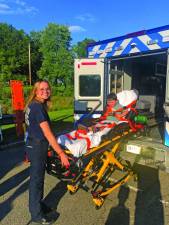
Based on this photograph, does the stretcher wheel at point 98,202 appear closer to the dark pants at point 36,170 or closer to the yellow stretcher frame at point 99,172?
the yellow stretcher frame at point 99,172

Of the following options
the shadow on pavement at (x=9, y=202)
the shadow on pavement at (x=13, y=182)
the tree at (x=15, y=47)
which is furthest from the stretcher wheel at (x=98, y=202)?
the tree at (x=15, y=47)

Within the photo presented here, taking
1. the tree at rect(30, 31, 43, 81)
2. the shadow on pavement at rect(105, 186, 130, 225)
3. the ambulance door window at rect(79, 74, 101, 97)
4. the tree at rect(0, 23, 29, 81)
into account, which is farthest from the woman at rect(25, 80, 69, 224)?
the tree at rect(30, 31, 43, 81)

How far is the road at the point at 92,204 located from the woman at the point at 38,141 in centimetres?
33

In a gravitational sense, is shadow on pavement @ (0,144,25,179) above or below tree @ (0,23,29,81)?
below

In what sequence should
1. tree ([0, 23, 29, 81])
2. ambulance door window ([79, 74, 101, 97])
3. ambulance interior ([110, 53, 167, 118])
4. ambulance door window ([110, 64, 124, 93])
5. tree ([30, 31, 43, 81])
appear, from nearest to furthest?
ambulance door window ([79, 74, 101, 97]), ambulance door window ([110, 64, 124, 93]), ambulance interior ([110, 53, 167, 118]), tree ([0, 23, 29, 81]), tree ([30, 31, 43, 81])

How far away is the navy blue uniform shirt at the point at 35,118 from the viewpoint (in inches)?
136

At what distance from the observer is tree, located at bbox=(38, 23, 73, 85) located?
46.2 m

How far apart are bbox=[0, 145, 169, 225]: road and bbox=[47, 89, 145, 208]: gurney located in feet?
0.55

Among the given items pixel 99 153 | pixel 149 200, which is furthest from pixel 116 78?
pixel 149 200

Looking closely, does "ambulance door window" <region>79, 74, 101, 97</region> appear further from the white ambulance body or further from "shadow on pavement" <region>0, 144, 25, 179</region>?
"shadow on pavement" <region>0, 144, 25, 179</region>

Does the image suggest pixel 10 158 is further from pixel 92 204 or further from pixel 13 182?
pixel 92 204

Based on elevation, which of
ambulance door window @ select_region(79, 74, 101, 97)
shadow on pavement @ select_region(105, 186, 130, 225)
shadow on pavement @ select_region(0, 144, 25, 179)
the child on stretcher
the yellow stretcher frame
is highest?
ambulance door window @ select_region(79, 74, 101, 97)

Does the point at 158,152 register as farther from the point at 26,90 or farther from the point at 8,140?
the point at 26,90

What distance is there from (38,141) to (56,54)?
154 ft
